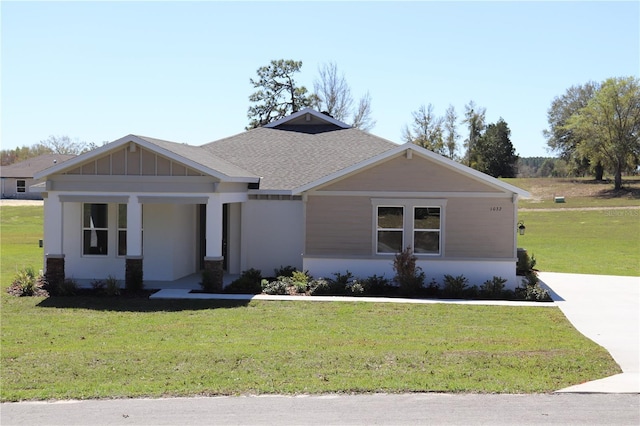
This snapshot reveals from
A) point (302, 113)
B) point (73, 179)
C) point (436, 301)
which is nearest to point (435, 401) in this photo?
point (436, 301)

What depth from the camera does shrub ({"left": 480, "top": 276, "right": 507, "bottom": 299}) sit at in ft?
59.4

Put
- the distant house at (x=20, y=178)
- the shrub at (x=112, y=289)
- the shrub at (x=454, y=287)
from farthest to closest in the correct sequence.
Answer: the distant house at (x=20, y=178) → the shrub at (x=454, y=287) → the shrub at (x=112, y=289)

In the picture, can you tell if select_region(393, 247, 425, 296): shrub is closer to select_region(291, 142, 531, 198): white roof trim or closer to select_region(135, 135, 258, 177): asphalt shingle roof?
select_region(291, 142, 531, 198): white roof trim

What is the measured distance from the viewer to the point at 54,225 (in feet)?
61.3

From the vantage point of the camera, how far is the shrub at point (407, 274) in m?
18.3

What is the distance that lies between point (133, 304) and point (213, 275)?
2413 millimetres

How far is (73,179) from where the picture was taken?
1858 centimetres

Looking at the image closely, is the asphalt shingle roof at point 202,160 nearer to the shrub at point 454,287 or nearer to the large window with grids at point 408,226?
the large window with grids at point 408,226

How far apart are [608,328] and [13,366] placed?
1102cm

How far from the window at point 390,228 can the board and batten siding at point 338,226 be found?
1.07 ft

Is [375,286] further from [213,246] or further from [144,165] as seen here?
[144,165]

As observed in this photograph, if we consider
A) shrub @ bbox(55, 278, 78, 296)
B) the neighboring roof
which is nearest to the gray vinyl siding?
shrub @ bbox(55, 278, 78, 296)

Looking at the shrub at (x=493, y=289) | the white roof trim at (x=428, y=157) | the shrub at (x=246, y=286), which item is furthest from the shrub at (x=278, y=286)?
the shrub at (x=493, y=289)

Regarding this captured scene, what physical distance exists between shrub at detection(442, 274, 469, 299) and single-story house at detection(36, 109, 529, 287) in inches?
34.9
